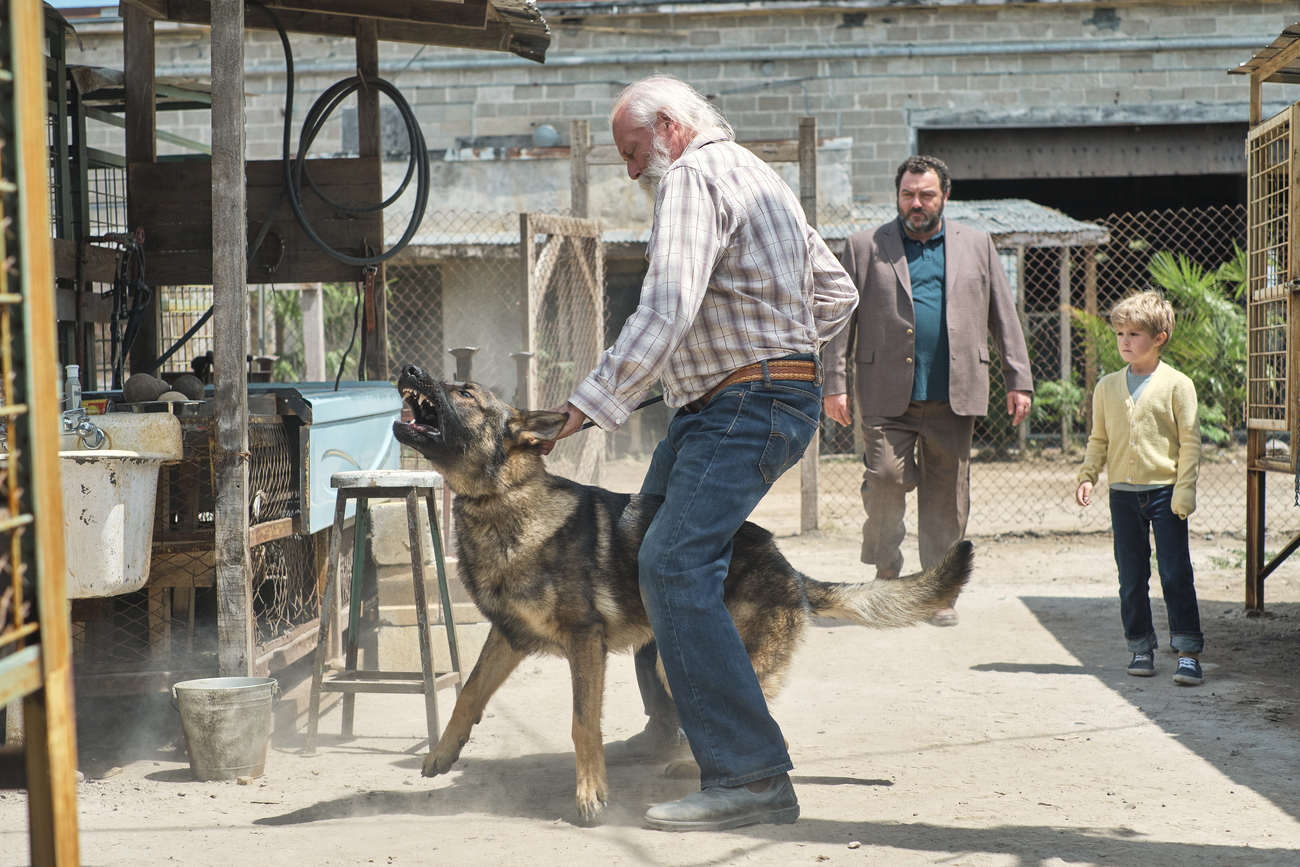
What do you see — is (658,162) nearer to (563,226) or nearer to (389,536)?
(389,536)

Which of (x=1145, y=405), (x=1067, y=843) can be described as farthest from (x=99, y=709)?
(x=1145, y=405)

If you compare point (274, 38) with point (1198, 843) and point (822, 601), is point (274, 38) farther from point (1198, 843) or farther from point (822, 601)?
point (1198, 843)

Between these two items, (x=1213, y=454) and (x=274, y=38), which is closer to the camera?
(x=1213, y=454)

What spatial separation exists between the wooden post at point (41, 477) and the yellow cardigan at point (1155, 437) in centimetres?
450

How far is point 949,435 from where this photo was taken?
20.5 feet

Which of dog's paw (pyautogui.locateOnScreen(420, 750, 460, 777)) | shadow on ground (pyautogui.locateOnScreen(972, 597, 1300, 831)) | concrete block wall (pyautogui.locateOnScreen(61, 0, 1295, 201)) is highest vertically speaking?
concrete block wall (pyautogui.locateOnScreen(61, 0, 1295, 201))

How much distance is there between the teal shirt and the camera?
Result: 6.19m

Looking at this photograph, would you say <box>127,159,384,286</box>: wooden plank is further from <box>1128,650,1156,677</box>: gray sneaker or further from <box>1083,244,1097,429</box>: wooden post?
<box>1083,244,1097,429</box>: wooden post

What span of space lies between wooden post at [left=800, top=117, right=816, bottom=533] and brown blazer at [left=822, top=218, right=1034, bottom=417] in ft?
9.02

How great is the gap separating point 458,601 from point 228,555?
183 centimetres

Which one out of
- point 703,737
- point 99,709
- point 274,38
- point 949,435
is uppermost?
point 274,38

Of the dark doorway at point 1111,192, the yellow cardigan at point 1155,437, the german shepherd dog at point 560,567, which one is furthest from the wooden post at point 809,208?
the dark doorway at point 1111,192

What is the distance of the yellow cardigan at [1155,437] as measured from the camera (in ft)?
17.3

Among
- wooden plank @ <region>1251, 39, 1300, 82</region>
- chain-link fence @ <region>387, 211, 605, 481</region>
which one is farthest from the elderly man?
chain-link fence @ <region>387, 211, 605, 481</region>
